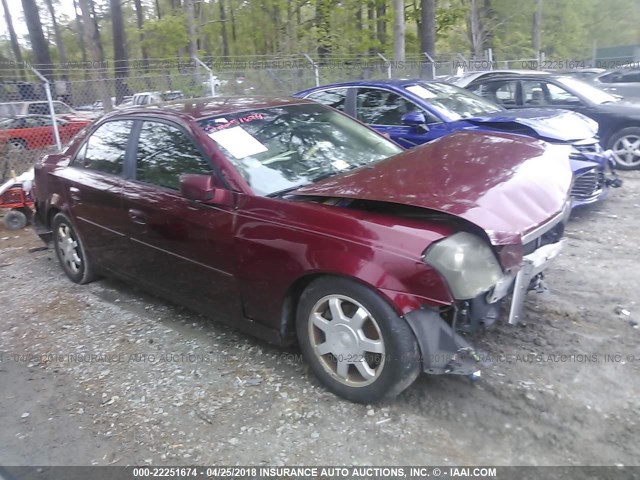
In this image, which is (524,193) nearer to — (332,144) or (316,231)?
(316,231)

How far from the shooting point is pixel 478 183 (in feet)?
10.0

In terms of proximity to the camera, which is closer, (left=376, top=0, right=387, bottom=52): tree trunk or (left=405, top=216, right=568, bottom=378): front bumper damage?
(left=405, top=216, right=568, bottom=378): front bumper damage

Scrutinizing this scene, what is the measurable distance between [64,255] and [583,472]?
465 cm

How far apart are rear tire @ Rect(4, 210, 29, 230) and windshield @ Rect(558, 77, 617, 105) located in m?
8.33

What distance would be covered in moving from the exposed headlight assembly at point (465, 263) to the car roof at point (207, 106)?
1.94m

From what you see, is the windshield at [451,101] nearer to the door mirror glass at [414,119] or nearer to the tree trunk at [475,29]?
the door mirror glass at [414,119]

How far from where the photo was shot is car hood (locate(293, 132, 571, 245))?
278cm

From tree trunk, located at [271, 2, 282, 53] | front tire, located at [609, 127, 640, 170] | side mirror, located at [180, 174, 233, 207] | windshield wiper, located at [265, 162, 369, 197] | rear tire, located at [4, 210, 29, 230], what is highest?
tree trunk, located at [271, 2, 282, 53]

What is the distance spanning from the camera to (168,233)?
146 inches

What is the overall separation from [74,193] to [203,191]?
6.73 feet

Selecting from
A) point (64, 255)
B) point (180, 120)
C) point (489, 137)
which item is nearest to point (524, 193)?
point (489, 137)

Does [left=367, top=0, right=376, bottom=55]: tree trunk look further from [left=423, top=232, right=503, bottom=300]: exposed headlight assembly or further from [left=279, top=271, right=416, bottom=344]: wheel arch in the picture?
[left=423, top=232, right=503, bottom=300]: exposed headlight assembly

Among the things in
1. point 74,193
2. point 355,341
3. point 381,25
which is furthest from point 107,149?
point 381,25

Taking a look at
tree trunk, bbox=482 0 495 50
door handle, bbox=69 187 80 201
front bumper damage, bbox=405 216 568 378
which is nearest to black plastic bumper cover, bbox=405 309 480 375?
front bumper damage, bbox=405 216 568 378
